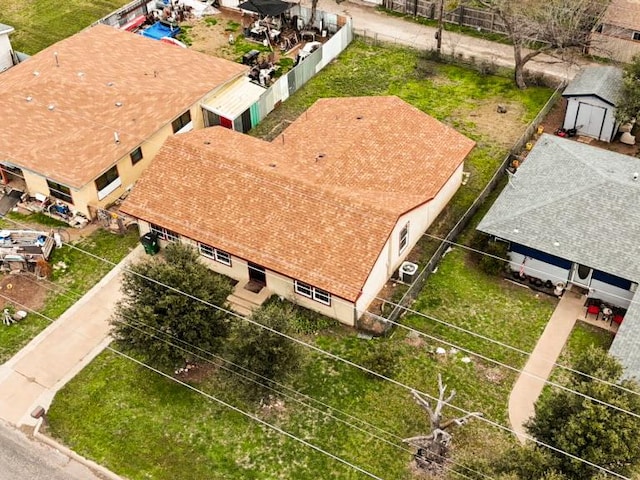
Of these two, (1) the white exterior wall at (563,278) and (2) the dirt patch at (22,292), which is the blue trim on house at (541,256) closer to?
(1) the white exterior wall at (563,278)

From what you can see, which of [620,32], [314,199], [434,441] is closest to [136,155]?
[314,199]

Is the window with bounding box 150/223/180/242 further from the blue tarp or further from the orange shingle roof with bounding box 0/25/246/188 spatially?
the blue tarp

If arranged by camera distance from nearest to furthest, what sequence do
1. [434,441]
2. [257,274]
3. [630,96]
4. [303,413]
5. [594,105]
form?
[434,441] → [303,413] → [257,274] → [630,96] → [594,105]

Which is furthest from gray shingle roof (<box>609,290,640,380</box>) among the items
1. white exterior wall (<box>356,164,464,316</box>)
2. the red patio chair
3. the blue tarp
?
the blue tarp

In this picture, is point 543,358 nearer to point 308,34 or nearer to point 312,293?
point 312,293

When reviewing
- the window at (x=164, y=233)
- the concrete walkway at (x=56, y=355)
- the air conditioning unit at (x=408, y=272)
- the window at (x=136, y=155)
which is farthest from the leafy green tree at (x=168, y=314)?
the window at (x=136, y=155)

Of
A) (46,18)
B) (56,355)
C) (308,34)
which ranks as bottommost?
(56,355)
